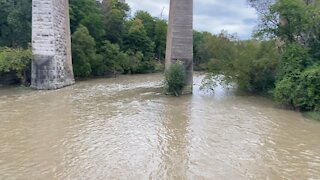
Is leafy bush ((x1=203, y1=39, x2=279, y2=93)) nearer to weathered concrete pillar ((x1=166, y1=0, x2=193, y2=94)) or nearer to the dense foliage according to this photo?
weathered concrete pillar ((x1=166, y1=0, x2=193, y2=94))

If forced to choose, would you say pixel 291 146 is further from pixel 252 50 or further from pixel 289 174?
pixel 252 50

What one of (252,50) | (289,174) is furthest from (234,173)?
(252,50)

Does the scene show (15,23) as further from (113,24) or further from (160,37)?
(160,37)

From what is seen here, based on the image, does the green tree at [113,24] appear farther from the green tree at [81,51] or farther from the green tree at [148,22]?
the green tree at [148,22]

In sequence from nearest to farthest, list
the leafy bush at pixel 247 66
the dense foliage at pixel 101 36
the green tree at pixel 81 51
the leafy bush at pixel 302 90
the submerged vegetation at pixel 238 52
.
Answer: the leafy bush at pixel 302 90 < the submerged vegetation at pixel 238 52 < the leafy bush at pixel 247 66 < the dense foliage at pixel 101 36 < the green tree at pixel 81 51

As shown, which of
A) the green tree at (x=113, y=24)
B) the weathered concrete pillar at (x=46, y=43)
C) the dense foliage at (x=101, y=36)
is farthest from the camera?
the green tree at (x=113, y=24)

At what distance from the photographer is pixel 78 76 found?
27.2 metres

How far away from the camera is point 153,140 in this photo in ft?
31.2

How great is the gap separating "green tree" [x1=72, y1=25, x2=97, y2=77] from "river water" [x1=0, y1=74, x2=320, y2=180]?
9109 millimetres

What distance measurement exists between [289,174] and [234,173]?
1115 millimetres

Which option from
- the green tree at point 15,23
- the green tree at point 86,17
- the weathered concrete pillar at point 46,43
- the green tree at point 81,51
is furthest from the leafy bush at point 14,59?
the green tree at point 86,17

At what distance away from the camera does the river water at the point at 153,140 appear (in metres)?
7.08

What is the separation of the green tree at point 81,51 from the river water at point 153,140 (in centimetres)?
Answer: 911

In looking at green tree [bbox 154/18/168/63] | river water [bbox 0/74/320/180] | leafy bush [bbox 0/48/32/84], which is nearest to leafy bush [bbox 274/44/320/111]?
river water [bbox 0/74/320/180]
